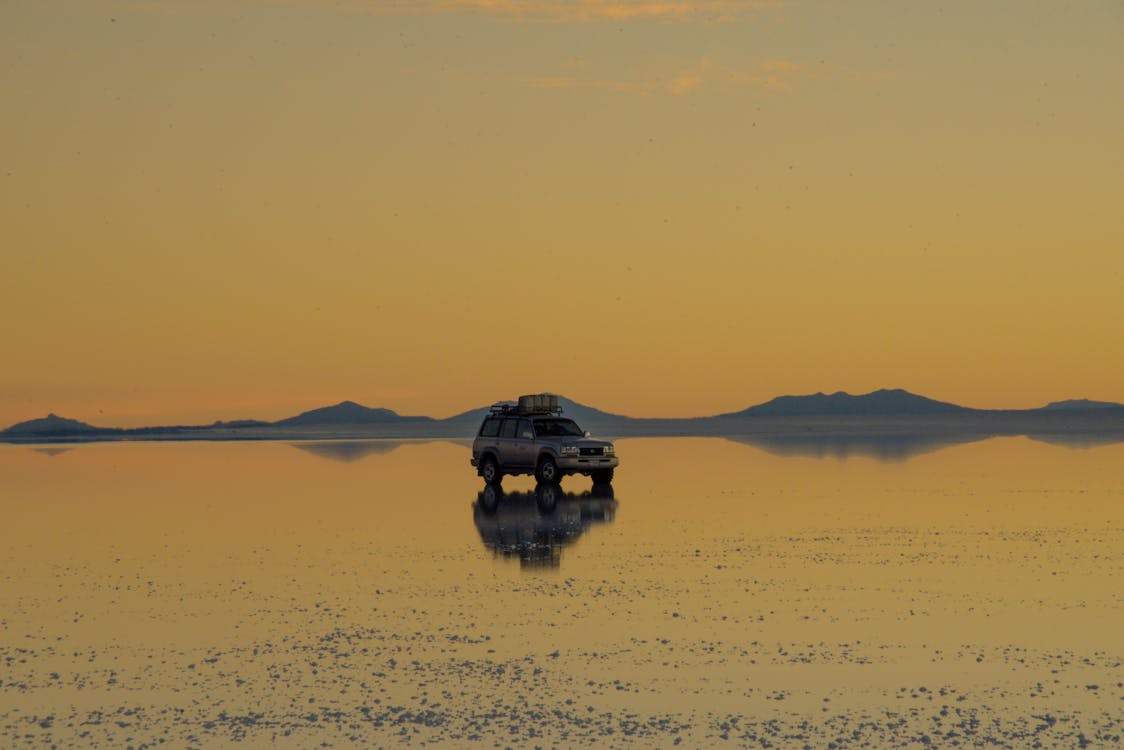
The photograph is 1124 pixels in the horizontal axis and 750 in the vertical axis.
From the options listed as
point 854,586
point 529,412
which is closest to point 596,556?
point 854,586

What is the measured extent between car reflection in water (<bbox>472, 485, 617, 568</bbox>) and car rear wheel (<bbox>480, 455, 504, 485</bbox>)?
75 cm

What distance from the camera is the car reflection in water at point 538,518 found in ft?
68.6

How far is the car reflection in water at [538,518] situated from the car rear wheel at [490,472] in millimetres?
746

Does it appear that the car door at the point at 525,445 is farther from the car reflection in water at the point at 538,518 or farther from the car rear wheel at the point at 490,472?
the car reflection in water at the point at 538,518

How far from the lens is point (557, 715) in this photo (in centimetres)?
1014

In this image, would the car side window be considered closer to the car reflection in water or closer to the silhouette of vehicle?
the silhouette of vehicle

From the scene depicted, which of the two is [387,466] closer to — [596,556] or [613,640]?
[596,556]

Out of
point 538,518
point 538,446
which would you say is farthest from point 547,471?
point 538,518

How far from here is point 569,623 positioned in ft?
46.1

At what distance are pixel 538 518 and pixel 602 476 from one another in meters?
10.7

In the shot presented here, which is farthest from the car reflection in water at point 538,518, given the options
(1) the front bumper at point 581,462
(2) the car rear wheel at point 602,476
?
(2) the car rear wheel at point 602,476

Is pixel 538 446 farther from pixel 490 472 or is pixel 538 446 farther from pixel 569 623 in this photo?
pixel 569 623

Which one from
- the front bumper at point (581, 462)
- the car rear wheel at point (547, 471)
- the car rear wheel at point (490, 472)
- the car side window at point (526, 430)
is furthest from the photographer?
the car rear wheel at point (490, 472)

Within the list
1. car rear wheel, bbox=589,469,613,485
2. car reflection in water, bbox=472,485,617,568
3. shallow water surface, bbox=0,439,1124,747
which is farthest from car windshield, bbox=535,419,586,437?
shallow water surface, bbox=0,439,1124,747
